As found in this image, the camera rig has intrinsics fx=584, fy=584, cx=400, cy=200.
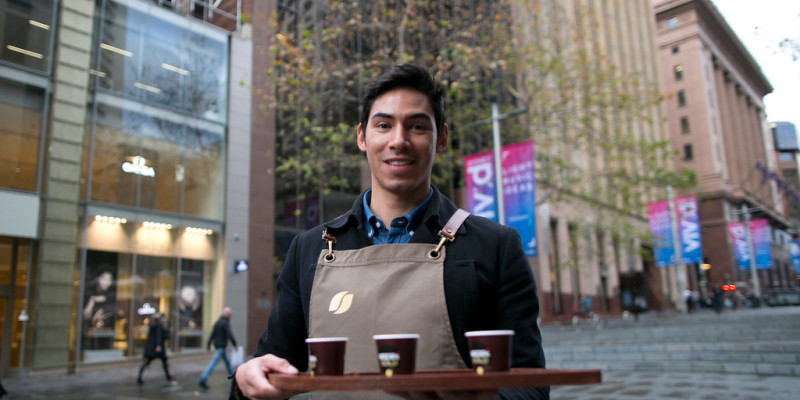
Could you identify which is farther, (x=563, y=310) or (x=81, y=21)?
(x=563, y=310)

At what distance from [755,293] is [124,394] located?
1976 inches

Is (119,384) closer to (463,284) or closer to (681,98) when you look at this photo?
(463,284)

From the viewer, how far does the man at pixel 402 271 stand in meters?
1.80

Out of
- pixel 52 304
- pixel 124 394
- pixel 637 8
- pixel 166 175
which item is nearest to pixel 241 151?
pixel 166 175

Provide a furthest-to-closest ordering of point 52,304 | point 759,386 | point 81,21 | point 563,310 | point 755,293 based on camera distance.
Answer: point 755,293 → point 563,310 → point 52,304 → point 81,21 → point 759,386

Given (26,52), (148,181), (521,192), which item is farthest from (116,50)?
(521,192)

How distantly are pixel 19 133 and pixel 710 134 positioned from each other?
67.0 metres

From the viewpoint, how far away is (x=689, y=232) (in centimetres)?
3216

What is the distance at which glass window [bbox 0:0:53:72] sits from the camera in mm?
10524

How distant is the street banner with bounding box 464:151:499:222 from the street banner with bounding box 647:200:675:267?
18.5m

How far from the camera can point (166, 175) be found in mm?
18094

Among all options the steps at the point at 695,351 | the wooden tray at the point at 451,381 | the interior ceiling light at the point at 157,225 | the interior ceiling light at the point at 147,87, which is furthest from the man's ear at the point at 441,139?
the interior ceiling light at the point at 157,225

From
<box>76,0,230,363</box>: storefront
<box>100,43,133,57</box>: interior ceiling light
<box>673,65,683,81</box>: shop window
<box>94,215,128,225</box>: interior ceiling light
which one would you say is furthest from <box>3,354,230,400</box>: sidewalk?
<box>673,65,683,81</box>: shop window

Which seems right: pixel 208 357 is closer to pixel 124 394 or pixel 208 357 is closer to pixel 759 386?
pixel 124 394
